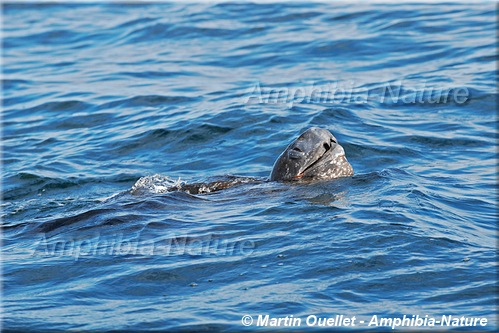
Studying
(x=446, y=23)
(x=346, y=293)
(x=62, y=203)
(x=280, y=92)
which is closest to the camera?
(x=346, y=293)

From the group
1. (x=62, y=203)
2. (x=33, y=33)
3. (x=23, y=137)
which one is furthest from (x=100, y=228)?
(x=33, y=33)

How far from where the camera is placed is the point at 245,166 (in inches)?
456

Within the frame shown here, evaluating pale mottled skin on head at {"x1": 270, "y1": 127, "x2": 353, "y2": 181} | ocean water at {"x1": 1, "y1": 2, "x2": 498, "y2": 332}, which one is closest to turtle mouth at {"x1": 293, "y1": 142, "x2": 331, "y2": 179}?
pale mottled skin on head at {"x1": 270, "y1": 127, "x2": 353, "y2": 181}

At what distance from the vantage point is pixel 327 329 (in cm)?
611

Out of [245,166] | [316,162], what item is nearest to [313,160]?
[316,162]

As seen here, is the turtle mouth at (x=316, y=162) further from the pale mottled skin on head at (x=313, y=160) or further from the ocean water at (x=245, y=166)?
the ocean water at (x=245, y=166)

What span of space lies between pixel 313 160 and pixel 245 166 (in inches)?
84.1

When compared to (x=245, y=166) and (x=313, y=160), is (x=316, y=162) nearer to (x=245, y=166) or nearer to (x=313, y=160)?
(x=313, y=160)

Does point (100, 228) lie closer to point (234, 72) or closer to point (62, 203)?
point (62, 203)

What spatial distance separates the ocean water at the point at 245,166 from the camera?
682 cm

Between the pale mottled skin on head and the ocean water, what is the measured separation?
0.19 metres

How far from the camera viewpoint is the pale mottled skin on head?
957 cm

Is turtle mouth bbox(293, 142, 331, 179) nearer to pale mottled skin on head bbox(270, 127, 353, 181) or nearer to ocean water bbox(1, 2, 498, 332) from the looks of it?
pale mottled skin on head bbox(270, 127, 353, 181)

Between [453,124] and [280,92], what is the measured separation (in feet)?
11.1
